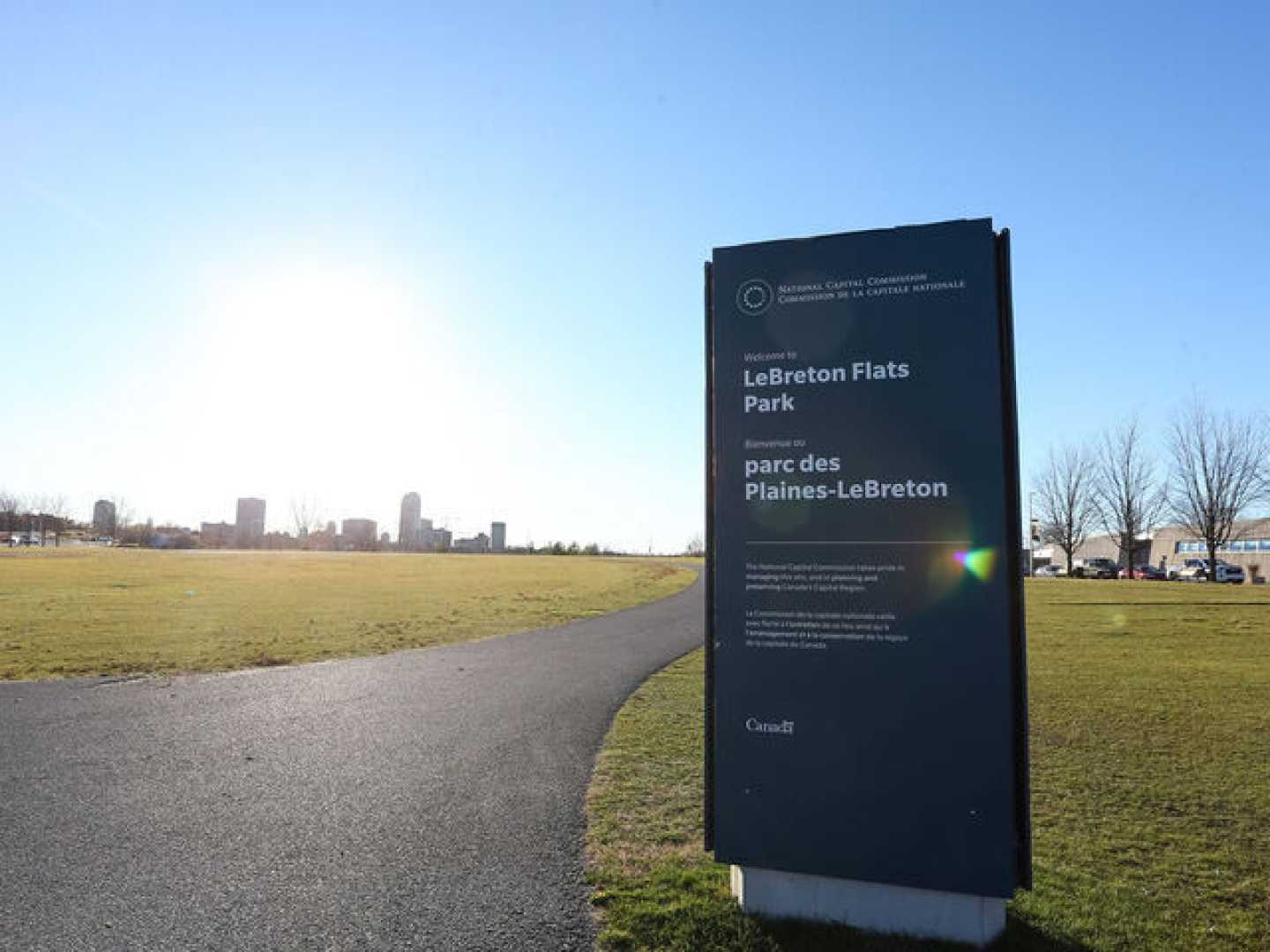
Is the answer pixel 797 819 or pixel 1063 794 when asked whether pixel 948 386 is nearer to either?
pixel 797 819

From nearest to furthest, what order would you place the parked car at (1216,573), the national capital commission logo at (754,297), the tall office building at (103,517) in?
the national capital commission logo at (754,297)
the parked car at (1216,573)
the tall office building at (103,517)

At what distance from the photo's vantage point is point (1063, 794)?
230 inches

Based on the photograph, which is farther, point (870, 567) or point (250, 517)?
point (250, 517)

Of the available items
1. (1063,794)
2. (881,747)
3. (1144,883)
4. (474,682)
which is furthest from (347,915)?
(474,682)

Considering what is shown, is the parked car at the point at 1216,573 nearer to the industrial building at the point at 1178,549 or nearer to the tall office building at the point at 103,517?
the industrial building at the point at 1178,549

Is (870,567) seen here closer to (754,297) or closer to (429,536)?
(754,297)

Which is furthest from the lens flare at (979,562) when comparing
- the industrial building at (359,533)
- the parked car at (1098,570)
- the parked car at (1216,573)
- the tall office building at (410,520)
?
the tall office building at (410,520)

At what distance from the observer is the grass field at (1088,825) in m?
3.61

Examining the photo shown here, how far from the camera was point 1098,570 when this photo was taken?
63781 millimetres

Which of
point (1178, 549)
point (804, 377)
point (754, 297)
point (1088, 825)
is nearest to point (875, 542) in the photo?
point (804, 377)

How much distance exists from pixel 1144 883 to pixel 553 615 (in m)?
17.4

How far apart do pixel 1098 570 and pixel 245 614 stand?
63.9 m

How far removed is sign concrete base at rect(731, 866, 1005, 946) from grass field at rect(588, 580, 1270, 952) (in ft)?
0.30

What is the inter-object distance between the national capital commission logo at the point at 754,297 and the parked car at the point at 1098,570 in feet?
224
